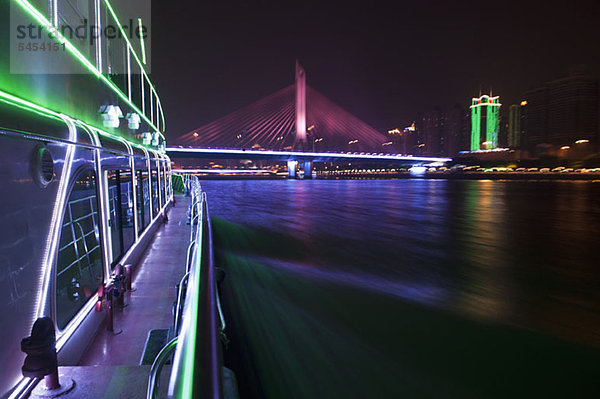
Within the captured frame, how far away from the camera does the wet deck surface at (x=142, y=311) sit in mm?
2910

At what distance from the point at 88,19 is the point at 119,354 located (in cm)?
426

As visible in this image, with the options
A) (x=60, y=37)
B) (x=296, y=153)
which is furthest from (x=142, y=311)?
(x=296, y=153)

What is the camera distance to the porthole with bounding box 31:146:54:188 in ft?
7.41

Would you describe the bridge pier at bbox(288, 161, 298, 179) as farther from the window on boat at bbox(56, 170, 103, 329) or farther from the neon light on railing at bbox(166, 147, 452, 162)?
the window on boat at bbox(56, 170, 103, 329)

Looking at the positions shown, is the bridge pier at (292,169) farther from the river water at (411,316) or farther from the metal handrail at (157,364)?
the metal handrail at (157,364)

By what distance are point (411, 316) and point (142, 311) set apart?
289 cm

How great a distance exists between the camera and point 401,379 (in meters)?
2.90

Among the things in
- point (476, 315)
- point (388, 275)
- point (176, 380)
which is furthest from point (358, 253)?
point (176, 380)

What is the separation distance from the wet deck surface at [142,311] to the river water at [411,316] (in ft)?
2.37

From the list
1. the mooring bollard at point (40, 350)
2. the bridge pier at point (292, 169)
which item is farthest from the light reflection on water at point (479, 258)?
the bridge pier at point (292, 169)

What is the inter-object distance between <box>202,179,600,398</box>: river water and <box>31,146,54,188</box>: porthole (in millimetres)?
1992

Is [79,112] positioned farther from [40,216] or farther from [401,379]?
[401,379]

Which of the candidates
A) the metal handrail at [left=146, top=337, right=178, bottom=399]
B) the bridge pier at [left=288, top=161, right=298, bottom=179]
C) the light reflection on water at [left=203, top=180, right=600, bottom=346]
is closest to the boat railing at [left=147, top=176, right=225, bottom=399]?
the metal handrail at [left=146, top=337, right=178, bottom=399]

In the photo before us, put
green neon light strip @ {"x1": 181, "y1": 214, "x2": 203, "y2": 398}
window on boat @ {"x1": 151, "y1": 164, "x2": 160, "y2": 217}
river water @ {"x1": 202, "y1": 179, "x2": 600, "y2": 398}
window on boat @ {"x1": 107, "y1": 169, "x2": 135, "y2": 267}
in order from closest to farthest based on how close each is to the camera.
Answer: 1. green neon light strip @ {"x1": 181, "y1": 214, "x2": 203, "y2": 398}
2. river water @ {"x1": 202, "y1": 179, "x2": 600, "y2": 398}
3. window on boat @ {"x1": 107, "y1": 169, "x2": 135, "y2": 267}
4. window on boat @ {"x1": 151, "y1": 164, "x2": 160, "y2": 217}
